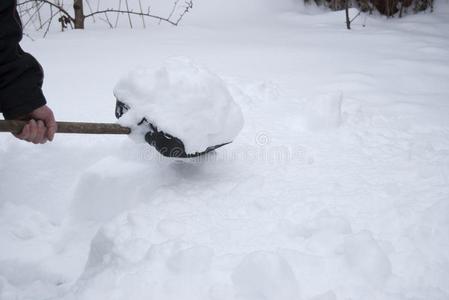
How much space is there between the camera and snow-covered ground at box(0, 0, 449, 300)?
105cm

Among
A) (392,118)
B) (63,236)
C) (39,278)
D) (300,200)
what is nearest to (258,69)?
(392,118)

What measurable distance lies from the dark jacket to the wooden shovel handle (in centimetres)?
7

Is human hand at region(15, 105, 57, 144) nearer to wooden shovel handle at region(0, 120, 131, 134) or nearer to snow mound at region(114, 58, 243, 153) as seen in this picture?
wooden shovel handle at region(0, 120, 131, 134)

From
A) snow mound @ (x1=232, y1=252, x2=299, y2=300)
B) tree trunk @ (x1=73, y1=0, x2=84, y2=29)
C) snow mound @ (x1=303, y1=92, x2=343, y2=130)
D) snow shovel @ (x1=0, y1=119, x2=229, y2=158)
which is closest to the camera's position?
snow mound @ (x1=232, y1=252, x2=299, y2=300)

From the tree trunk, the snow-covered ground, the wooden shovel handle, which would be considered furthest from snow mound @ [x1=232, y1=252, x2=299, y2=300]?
the tree trunk

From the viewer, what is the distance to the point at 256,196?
1403 mm

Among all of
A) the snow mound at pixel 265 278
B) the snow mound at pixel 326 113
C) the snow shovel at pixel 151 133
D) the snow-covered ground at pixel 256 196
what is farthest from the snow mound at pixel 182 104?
the snow mound at pixel 265 278

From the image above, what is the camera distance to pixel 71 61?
8.86 feet

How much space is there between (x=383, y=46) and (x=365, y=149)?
1875 mm

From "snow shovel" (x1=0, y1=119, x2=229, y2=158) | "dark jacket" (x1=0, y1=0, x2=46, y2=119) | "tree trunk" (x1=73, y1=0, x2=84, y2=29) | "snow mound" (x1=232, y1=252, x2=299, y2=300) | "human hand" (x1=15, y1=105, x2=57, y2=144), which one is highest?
"tree trunk" (x1=73, y1=0, x2=84, y2=29)

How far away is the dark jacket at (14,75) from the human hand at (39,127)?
0.03 metres

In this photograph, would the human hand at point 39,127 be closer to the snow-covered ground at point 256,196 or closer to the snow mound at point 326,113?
the snow-covered ground at point 256,196

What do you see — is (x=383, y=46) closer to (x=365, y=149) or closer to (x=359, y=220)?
(x=365, y=149)

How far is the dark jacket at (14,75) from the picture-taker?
1214 millimetres
